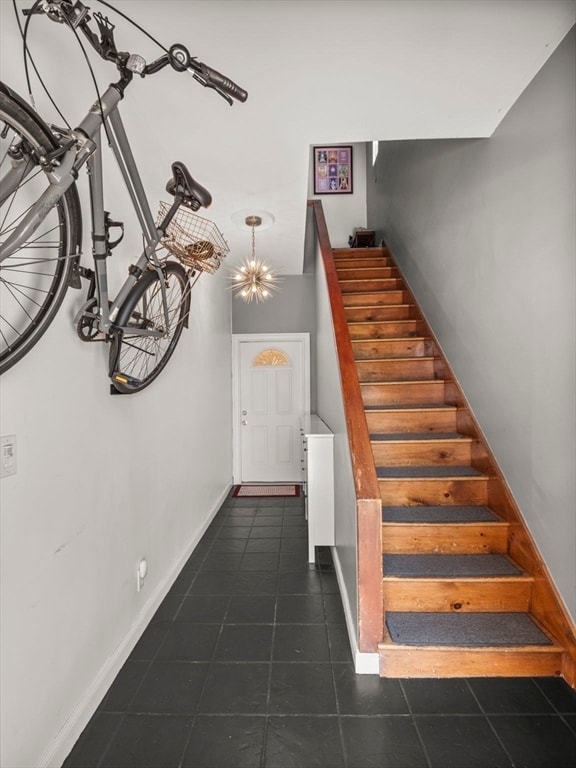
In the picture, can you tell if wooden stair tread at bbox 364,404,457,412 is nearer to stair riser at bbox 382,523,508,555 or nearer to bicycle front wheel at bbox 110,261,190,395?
stair riser at bbox 382,523,508,555

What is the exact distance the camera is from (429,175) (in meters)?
3.22

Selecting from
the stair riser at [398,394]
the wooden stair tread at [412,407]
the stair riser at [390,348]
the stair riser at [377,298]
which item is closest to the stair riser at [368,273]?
the stair riser at [377,298]

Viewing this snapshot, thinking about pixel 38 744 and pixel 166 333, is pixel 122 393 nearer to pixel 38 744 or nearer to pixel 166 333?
pixel 166 333

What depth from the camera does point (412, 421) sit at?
112 inches

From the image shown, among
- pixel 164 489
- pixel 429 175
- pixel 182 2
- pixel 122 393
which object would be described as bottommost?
pixel 164 489

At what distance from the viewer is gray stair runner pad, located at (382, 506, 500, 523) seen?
7.12 feet

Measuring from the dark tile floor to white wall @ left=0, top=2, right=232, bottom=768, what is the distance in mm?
157

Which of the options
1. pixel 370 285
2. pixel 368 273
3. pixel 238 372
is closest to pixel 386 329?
pixel 370 285

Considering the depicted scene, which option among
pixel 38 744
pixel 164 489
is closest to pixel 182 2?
pixel 164 489

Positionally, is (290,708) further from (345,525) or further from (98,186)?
(98,186)

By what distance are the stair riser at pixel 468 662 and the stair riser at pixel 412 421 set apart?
138cm

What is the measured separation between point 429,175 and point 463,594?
302 cm

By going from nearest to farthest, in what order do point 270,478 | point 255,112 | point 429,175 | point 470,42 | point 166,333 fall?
1. point 470,42
2. point 255,112
3. point 166,333
4. point 429,175
5. point 270,478

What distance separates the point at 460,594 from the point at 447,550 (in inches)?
10.0
